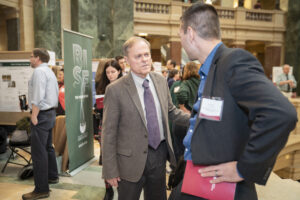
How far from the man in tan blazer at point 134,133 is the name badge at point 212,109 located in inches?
28.8

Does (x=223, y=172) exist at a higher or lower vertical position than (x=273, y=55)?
lower

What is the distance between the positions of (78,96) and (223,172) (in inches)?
107

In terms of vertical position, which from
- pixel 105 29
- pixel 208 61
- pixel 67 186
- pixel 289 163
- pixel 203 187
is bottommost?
pixel 289 163

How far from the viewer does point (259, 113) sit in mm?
800

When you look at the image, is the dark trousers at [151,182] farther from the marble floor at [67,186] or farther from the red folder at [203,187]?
the marble floor at [67,186]

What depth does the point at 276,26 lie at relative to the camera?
12.8 meters

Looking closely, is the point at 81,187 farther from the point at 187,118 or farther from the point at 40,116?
the point at 187,118

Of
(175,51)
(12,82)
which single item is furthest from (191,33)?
(175,51)

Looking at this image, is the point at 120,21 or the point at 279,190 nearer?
the point at 279,190

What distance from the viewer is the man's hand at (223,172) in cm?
89

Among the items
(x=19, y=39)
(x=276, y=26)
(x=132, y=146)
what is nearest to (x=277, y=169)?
(x=132, y=146)

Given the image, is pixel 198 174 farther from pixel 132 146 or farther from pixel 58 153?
pixel 58 153

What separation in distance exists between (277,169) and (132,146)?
5.64m

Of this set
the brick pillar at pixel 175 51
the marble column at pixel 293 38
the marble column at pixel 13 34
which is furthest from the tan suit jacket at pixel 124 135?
the marble column at pixel 293 38
